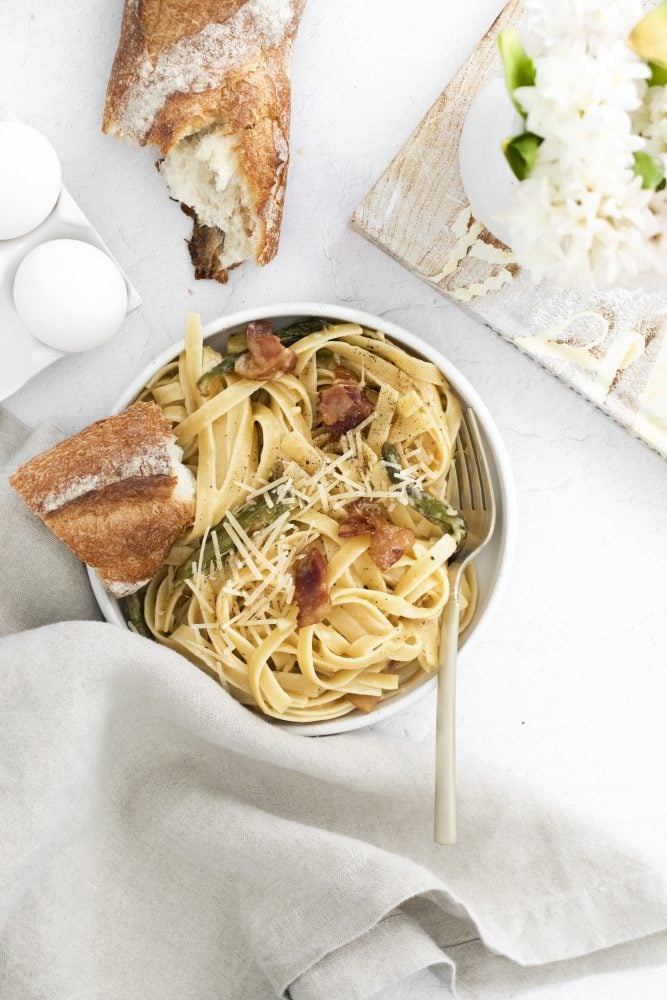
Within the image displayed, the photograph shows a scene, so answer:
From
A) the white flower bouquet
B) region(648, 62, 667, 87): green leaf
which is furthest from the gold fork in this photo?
region(648, 62, 667, 87): green leaf

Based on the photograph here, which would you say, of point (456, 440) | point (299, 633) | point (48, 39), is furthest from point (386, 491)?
point (48, 39)

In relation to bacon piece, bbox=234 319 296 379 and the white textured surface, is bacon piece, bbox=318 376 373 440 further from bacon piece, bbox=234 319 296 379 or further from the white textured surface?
the white textured surface

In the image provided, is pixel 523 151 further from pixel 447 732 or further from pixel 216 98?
pixel 447 732

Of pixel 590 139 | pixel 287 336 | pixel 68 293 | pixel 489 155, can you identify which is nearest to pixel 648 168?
pixel 590 139

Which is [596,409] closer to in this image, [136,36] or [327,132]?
[327,132]

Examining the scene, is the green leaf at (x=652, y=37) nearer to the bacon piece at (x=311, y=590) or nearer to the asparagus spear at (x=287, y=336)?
the asparagus spear at (x=287, y=336)

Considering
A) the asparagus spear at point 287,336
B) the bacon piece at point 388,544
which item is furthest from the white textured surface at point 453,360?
the bacon piece at point 388,544

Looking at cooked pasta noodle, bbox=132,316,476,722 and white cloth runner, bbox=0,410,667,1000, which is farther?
cooked pasta noodle, bbox=132,316,476,722
